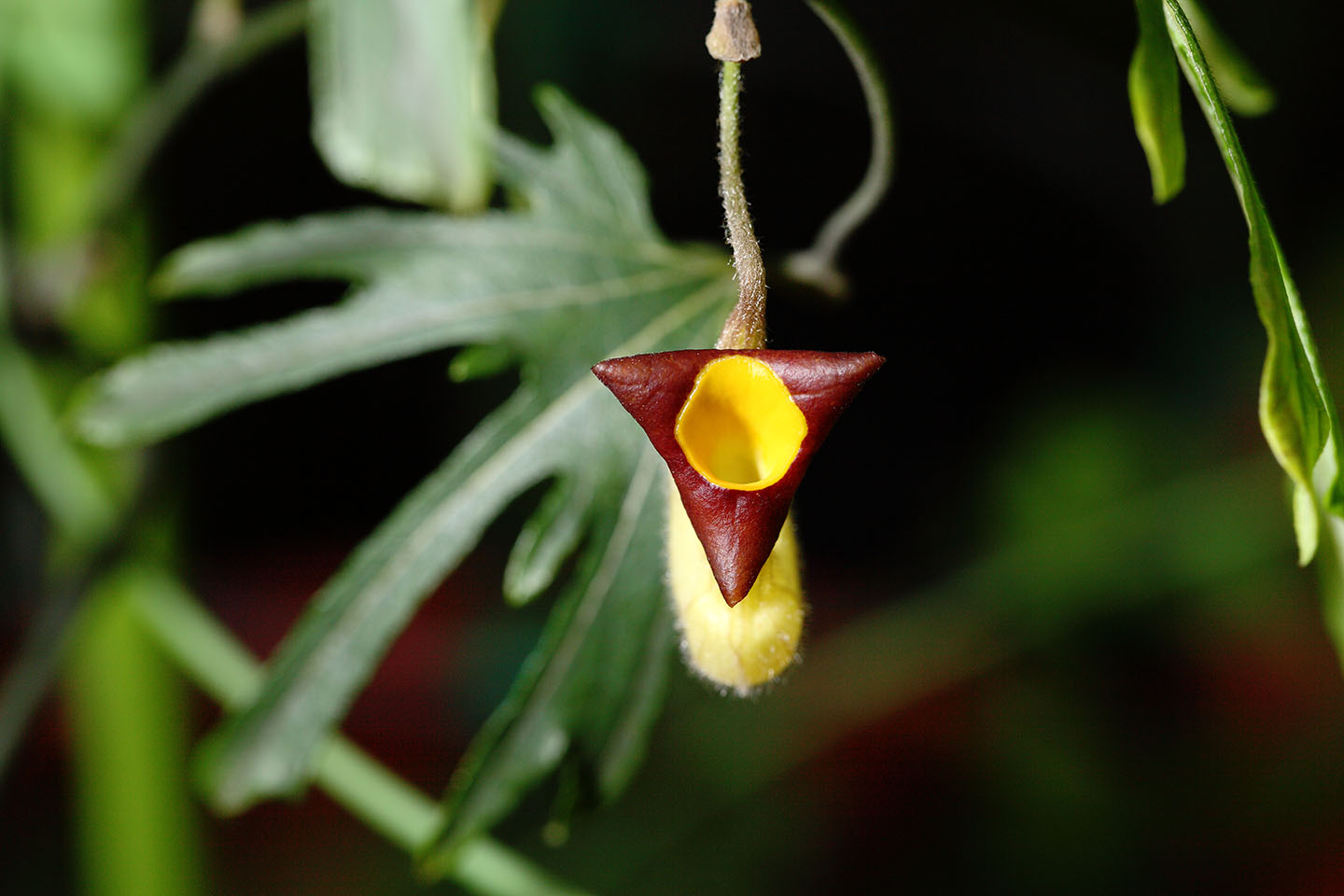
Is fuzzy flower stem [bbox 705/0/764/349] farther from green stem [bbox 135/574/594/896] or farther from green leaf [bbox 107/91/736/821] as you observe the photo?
→ green stem [bbox 135/574/594/896]

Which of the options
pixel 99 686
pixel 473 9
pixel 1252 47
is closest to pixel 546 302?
pixel 473 9

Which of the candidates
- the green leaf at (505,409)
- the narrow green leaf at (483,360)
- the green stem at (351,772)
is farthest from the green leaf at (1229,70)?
the green stem at (351,772)

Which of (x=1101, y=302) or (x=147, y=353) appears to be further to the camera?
(x=1101, y=302)

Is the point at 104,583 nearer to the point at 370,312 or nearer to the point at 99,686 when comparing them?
the point at 99,686

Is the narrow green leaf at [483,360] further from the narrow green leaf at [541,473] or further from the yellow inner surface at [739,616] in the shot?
the yellow inner surface at [739,616]

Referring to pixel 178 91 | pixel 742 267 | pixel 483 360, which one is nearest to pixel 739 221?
pixel 742 267

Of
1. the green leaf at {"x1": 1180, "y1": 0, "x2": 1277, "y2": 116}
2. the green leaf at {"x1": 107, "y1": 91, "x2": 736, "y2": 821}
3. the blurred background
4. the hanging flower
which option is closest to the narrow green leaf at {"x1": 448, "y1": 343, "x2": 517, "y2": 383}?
the green leaf at {"x1": 107, "y1": 91, "x2": 736, "y2": 821}

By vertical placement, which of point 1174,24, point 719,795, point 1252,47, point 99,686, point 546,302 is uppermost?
point 1174,24
